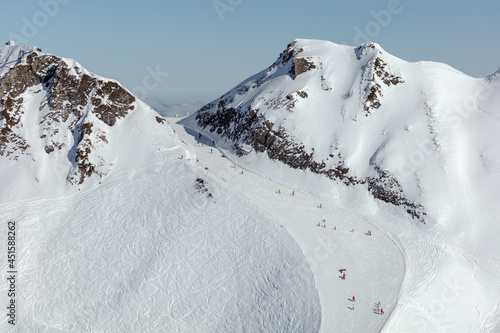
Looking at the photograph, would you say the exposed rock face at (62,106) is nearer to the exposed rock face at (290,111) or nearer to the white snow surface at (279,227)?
the white snow surface at (279,227)

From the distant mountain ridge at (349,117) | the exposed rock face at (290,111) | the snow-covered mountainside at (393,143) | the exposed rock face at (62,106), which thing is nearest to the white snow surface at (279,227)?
the snow-covered mountainside at (393,143)

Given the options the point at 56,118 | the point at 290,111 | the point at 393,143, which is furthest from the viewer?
the point at 290,111

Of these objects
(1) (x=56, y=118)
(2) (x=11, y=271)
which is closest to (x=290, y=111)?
(1) (x=56, y=118)

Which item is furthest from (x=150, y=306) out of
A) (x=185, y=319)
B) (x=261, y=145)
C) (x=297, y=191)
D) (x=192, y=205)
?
(x=261, y=145)

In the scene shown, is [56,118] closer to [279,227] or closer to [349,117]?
[279,227]

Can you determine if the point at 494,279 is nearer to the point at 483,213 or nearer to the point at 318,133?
the point at 483,213

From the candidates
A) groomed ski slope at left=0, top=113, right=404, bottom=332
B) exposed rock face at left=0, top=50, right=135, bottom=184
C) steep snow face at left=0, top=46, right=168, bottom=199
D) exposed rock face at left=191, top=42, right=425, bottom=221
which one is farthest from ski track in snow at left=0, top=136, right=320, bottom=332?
exposed rock face at left=191, top=42, right=425, bottom=221
